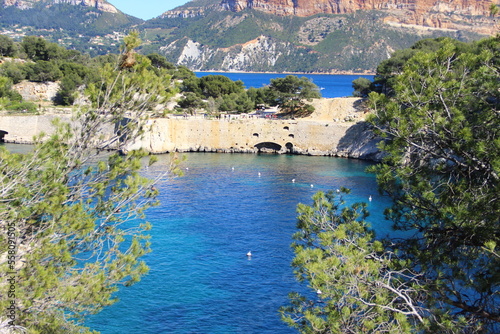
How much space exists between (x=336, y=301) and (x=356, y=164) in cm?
3317

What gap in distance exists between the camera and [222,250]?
21.8 m

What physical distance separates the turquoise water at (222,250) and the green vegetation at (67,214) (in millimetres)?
6403

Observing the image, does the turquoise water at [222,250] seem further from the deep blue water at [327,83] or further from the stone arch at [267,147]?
the deep blue water at [327,83]

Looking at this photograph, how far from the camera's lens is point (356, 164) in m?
41.0

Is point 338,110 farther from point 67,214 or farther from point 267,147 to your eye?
point 67,214

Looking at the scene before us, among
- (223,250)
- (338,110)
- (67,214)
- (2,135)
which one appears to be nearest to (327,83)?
(338,110)

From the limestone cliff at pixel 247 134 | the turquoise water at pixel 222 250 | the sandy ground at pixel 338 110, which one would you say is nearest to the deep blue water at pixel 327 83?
the sandy ground at pixel 338 110

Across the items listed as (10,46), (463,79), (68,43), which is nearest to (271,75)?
(68,43)

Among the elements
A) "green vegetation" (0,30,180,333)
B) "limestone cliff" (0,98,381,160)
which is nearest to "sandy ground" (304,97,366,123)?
"limestone cliff" (0,98,381,160)

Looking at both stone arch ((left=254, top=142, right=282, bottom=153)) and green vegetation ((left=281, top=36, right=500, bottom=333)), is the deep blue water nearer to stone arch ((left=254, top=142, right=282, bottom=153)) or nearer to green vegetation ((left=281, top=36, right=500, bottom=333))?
stone arch ((left=254, top=142, right=282, bottom=153))

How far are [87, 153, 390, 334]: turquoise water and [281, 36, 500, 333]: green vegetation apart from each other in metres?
6.77

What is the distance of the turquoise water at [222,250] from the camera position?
1616 centimetres

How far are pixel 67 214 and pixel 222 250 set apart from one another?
1297 cm

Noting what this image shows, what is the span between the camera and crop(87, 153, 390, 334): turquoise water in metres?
16.2
